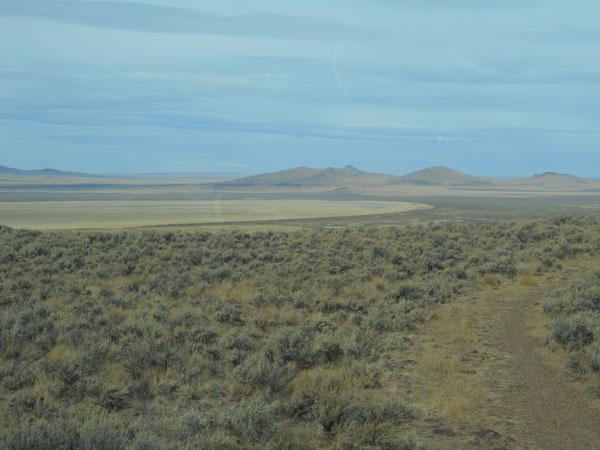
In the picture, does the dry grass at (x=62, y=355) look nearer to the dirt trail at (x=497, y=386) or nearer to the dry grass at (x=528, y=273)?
the dirt trail at (x=497, y=386)

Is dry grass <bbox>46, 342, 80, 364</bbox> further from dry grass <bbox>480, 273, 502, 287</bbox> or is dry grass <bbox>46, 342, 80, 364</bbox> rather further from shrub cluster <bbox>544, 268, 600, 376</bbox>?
dry grass <bbox>480, 273, 502, 287</bbox>

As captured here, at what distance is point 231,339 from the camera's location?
8711mm

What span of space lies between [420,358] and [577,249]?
40.3 ft

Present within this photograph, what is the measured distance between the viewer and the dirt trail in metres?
5.79

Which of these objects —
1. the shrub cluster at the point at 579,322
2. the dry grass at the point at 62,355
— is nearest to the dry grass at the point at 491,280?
the shrub cluster at the point at 579,322

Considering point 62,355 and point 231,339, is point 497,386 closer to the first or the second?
point 231,339

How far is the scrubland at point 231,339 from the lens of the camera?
18.3ft

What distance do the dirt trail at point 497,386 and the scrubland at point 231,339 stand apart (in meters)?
0.33

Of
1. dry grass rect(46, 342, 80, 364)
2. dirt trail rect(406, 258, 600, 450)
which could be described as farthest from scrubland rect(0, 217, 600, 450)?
dirt trail rect(406, 258, 600, 450)

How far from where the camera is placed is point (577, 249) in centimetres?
1764

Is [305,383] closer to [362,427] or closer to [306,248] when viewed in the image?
[362,427]

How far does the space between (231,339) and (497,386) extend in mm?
4431

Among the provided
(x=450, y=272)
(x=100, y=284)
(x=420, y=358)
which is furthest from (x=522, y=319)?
(x=100, y=284)

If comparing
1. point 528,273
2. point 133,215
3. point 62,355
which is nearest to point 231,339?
point 62,355
